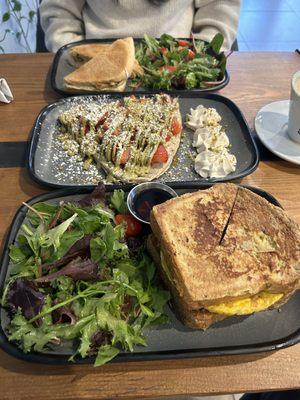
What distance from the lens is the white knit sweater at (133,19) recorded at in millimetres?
2344

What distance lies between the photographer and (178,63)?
216 centimetres

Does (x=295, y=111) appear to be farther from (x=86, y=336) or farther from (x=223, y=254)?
(x=86, y=336)

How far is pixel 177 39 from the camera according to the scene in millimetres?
2340

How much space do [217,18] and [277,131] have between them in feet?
3.56

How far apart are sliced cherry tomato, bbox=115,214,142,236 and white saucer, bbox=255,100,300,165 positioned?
0.79 meters

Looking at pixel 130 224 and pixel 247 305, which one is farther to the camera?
pixel 130 224

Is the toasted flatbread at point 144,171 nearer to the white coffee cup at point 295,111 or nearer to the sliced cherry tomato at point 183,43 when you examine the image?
the white coffee cup at point 295,111

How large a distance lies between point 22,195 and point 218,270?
923 millimetres

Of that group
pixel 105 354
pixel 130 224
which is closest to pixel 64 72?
pixel 130 224

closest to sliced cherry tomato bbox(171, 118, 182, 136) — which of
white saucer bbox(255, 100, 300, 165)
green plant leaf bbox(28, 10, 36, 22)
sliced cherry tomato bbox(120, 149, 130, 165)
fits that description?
sliced cherry tomato bbox(120, 149, 130, 165)

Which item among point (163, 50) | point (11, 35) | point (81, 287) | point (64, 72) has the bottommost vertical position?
point (11, 35)

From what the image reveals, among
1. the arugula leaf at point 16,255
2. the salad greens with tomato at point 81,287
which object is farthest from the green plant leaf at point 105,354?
the arugula leaf at point 16,255

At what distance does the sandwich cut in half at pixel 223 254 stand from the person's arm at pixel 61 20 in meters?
1.75

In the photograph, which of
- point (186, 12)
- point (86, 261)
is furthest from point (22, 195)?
point (186, 12)
